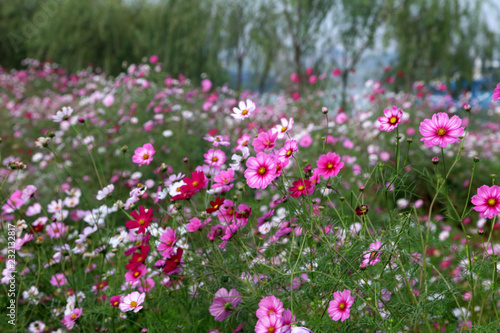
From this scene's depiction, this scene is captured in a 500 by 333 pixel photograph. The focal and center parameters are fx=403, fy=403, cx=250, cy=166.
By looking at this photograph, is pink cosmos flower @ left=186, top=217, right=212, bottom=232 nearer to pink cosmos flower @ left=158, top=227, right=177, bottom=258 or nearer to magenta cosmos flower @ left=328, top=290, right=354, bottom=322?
pink cosmos flower @ left=158, top=227, right=177, bottom=258

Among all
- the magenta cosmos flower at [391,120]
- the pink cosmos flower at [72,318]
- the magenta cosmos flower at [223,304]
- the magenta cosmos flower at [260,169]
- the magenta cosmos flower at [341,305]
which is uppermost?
the magenta cosmos flower at [391,120]

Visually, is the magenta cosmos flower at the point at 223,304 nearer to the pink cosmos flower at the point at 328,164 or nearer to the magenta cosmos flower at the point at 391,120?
the pink cosmos flower at the point at 328,164

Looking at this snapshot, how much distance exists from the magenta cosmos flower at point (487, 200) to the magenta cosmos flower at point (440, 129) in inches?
5.4

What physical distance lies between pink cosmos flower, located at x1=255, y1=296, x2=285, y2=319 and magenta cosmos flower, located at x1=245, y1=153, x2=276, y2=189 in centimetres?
27

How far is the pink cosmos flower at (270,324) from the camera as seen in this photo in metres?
0.84

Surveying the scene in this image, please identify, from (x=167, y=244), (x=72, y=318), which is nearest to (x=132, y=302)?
(x=167, y=244)

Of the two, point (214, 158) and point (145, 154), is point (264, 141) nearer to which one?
point (214, 158)

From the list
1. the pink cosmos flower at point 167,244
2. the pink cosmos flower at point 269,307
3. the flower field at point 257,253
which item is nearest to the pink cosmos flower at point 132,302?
the flower field at point 257,253

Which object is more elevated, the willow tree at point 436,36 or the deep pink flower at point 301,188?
the deep pink flower at point 301,188

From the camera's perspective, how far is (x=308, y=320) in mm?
1044

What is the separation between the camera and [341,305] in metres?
0.94

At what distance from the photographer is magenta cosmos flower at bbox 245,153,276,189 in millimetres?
992

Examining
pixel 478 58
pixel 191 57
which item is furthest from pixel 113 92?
pixel 478 58

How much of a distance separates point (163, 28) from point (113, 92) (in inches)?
200
